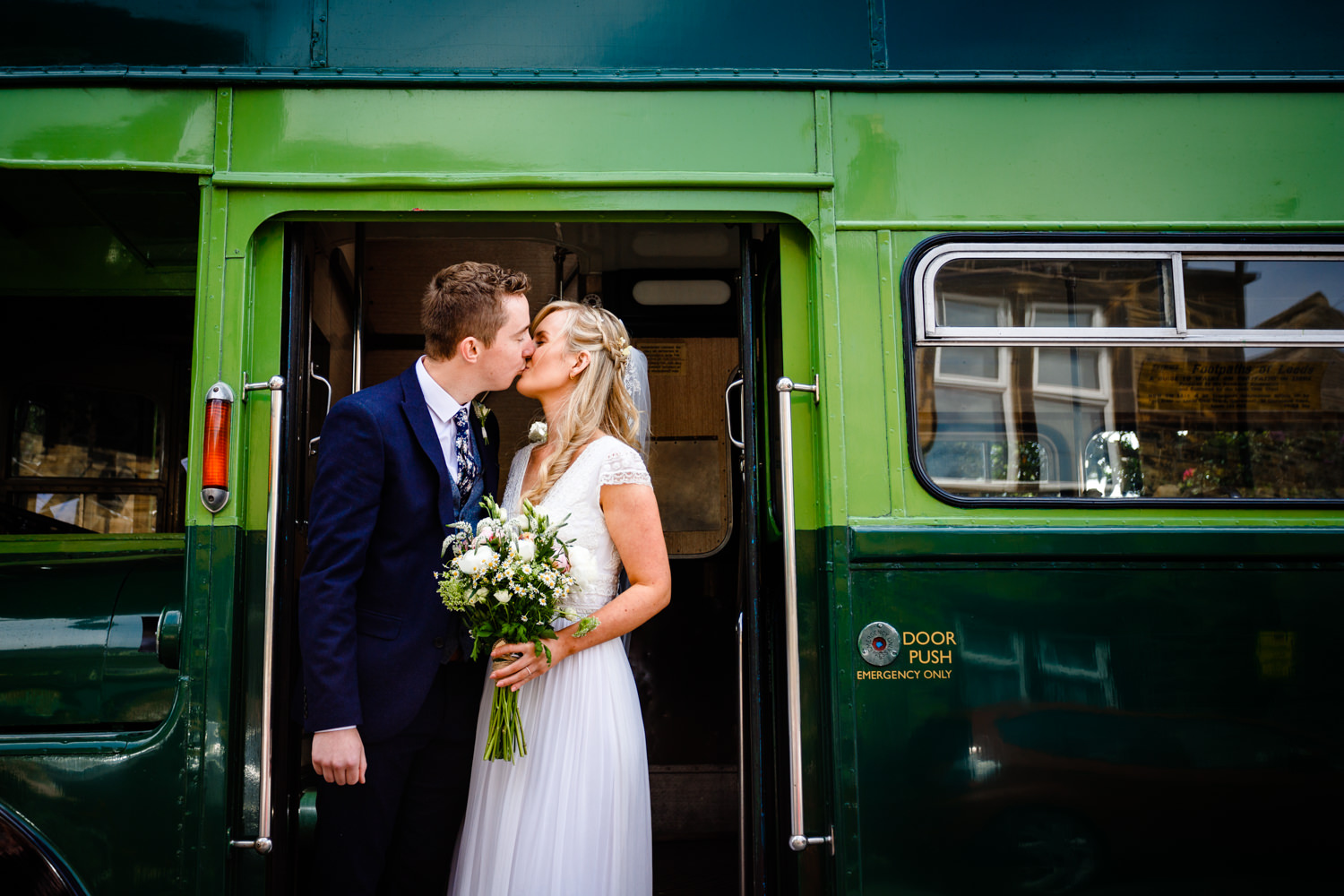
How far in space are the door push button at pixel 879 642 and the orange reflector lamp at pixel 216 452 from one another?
Result: 1.69 meters

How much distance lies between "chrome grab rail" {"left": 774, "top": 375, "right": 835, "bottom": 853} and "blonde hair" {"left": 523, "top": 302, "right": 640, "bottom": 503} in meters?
0.51

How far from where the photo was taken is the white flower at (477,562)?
5.79 ft

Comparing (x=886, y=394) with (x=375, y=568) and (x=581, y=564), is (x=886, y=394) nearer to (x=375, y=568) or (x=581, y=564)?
(x=581, y=564)

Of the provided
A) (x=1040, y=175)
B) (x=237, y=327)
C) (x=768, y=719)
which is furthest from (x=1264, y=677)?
(x=237, y=327)

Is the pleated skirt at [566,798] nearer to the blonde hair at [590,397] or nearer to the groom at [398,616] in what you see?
the groom at [398,616]

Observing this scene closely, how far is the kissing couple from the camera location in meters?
1.88

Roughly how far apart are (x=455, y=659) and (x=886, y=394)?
4.52 feet

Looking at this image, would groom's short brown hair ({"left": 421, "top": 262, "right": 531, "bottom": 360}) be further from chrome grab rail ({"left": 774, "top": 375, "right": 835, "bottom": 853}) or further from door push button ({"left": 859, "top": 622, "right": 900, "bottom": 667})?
door push button ({"left": 859, "top": 622, "right": 900, "bottom": 667})

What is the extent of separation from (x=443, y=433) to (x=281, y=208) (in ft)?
2.39

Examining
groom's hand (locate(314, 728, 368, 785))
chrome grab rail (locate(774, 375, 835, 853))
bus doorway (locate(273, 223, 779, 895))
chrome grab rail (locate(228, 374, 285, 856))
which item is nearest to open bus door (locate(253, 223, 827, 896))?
bus doorway (locate(273, 223, 779, 895))

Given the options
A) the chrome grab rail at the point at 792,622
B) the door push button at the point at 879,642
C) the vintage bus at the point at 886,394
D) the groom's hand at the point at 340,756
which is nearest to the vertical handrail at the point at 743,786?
the vintage bus at the point at 886,394

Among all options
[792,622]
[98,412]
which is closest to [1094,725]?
[792,622]

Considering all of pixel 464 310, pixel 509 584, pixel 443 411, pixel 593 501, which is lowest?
pixel 509 584

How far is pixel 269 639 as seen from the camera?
190cm
